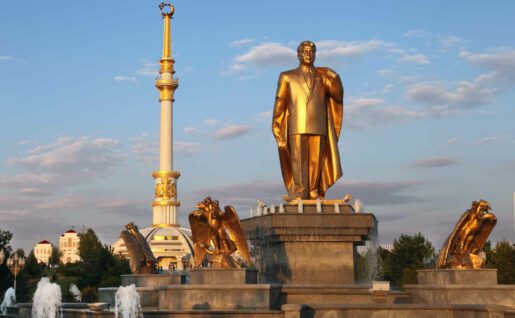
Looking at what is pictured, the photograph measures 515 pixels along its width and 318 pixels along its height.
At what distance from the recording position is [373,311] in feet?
45.8

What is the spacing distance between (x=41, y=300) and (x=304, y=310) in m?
6.76

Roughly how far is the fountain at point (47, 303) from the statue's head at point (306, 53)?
305 inches

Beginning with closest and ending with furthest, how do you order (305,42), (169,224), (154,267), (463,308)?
(463,308) < (305,42) < (154,267) < (169,224)

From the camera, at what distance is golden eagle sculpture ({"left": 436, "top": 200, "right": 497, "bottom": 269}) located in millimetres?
16484

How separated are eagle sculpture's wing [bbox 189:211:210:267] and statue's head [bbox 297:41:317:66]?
4781 mm

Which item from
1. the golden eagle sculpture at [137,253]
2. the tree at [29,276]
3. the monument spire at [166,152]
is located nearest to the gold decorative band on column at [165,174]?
the monument spire at [166,152]

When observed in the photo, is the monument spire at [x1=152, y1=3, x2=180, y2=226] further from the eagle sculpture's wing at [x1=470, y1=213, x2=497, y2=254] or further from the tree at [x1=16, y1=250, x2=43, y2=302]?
the eagle sculpture's wing at [x1=470, y1=213, x2=497, y2=254]

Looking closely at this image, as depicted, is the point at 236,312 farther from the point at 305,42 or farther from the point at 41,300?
the point at 305,42

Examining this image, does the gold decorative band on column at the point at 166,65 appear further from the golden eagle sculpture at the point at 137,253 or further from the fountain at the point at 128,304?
the fountain at the point at 128,304

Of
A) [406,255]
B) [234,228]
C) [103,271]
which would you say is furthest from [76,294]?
[234,228]

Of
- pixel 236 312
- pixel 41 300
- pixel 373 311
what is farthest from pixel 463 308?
pixel 41 300

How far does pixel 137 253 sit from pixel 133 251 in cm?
16

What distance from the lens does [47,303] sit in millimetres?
17172

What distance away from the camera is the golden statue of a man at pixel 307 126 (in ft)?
60.4
